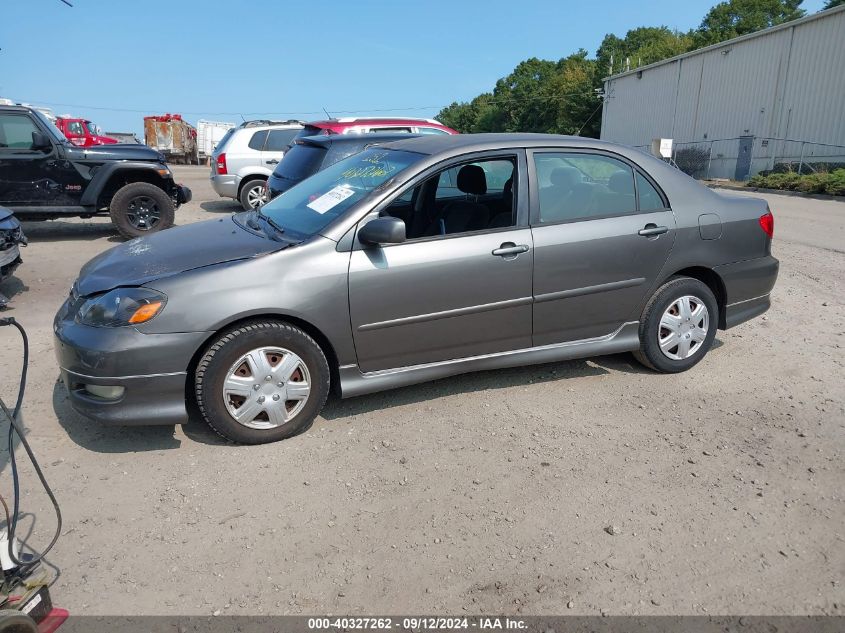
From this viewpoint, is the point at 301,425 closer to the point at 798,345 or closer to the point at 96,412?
the point at 96,412

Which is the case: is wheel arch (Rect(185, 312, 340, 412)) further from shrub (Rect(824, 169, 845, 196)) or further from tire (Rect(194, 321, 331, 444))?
shrub (Rect(824, 169, 845, 196))

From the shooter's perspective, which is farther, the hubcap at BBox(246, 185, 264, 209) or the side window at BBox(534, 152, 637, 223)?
the hubcap at BBox(246, 185, 264, 209)

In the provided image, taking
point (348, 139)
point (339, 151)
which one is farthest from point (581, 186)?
point (348, 139)

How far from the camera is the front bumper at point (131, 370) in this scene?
11.2 feet

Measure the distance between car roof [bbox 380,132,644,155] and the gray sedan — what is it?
0.05ft

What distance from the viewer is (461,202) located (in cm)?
476

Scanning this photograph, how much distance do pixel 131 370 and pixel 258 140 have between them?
10800mm

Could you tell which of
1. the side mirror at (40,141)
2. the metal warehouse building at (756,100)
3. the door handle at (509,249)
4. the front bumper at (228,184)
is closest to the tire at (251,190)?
the front bumper at (228,184)

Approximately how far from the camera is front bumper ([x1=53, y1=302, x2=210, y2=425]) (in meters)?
3.42

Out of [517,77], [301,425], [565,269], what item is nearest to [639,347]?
[565,269]

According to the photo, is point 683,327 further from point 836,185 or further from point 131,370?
point 836,185

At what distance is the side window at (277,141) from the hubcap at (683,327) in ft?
33.9

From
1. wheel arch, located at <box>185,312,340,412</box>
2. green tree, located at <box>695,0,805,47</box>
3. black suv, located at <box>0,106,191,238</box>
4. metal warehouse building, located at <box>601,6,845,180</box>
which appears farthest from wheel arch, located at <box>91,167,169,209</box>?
green tree, located at <box>695,0,805,47</box>

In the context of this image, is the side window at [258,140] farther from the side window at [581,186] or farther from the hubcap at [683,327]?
the hubcap at [683,327]
